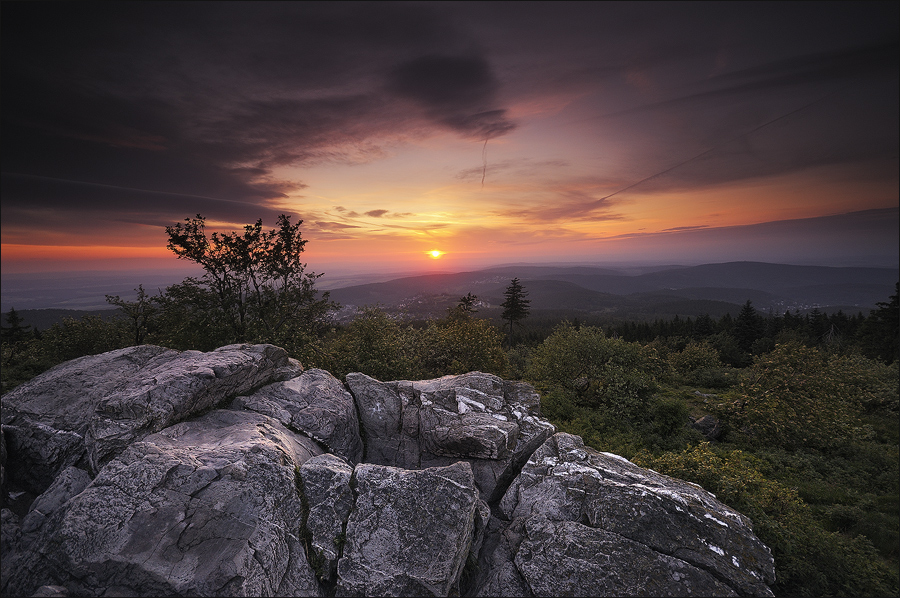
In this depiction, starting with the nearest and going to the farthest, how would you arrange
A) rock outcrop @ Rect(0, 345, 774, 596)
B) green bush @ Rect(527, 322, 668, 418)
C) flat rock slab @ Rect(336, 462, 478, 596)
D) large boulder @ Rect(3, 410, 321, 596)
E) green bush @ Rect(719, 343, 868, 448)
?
large boulder @ Rect(3, 410, 321, 596), rock outcrop @ Rect(0, 345, 774, 596), flat rock slab @ Rect(336, 462, 478, 596), green bush @ Rect(719, 343, 868, 448), green bush @ Rect(527, 322, 668, 418)

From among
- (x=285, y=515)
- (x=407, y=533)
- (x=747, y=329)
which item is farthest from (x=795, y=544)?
(x=747, y=329)

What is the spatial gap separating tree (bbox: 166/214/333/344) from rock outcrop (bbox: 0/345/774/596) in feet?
36.1

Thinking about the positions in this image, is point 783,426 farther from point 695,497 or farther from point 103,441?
point 103,441

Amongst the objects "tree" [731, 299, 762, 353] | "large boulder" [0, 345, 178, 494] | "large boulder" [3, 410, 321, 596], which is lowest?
"tree" [731, 299, 762, 353]

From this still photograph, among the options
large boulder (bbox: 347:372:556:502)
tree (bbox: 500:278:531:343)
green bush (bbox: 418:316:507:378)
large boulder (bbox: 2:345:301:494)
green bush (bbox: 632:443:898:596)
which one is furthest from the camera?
tree (bbox: 500:278:531:343)

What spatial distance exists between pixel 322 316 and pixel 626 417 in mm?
24307

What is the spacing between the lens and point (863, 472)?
1800 cm

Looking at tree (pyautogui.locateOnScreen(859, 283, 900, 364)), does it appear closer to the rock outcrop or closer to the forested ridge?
the forested ridge

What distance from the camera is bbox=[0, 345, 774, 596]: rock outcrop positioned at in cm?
712

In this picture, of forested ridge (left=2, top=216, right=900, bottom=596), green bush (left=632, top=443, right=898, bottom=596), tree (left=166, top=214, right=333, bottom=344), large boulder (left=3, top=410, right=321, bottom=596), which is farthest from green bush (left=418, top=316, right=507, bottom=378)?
large boulder (left=3, top=410, right=321, bottom=596)

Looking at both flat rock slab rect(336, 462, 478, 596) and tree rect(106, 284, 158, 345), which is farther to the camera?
tree rect(106, 284, 158, 345)

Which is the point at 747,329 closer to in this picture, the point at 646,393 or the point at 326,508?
the point at 646,393

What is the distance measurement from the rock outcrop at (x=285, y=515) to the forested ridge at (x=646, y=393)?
4419mm

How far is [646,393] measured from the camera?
961 inches
